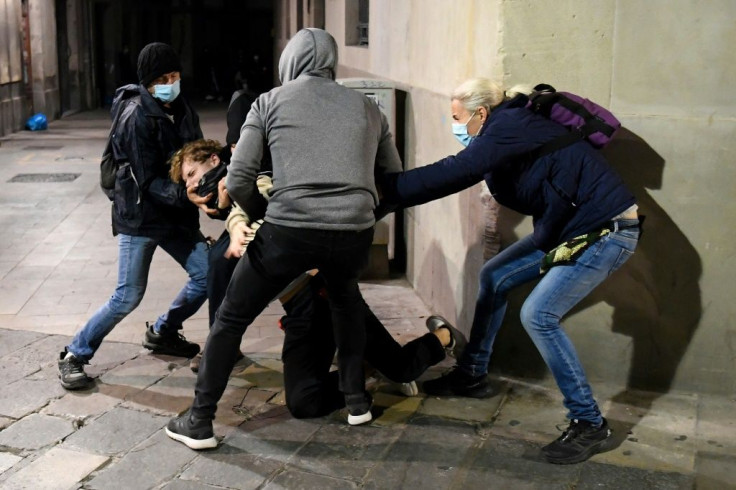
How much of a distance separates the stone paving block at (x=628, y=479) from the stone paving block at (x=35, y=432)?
241 cm

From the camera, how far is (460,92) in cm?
449

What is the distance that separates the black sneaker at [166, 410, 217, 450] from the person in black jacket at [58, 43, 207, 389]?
37.3 inches

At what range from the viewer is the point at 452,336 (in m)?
5.20

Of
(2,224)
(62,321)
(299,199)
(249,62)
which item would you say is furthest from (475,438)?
(249,62)

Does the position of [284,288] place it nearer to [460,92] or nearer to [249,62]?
[460,92]

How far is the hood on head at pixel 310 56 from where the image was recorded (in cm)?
421

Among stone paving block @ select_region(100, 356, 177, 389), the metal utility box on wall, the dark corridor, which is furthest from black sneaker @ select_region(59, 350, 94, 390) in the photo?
the dark corridor

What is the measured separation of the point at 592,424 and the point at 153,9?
32.9 m

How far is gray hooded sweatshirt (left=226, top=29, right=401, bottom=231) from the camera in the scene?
4137 mm

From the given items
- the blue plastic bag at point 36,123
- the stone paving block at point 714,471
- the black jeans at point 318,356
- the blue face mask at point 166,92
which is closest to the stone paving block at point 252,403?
the black jeans at point 318,356

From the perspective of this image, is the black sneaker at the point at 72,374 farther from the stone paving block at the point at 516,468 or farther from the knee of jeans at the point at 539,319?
the knee of jeans at the point at 539,319

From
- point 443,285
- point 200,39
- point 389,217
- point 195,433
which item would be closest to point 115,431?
point 195,433

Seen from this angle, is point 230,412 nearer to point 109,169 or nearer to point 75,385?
point 75,385

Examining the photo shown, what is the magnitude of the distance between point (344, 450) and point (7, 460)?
150 cm
